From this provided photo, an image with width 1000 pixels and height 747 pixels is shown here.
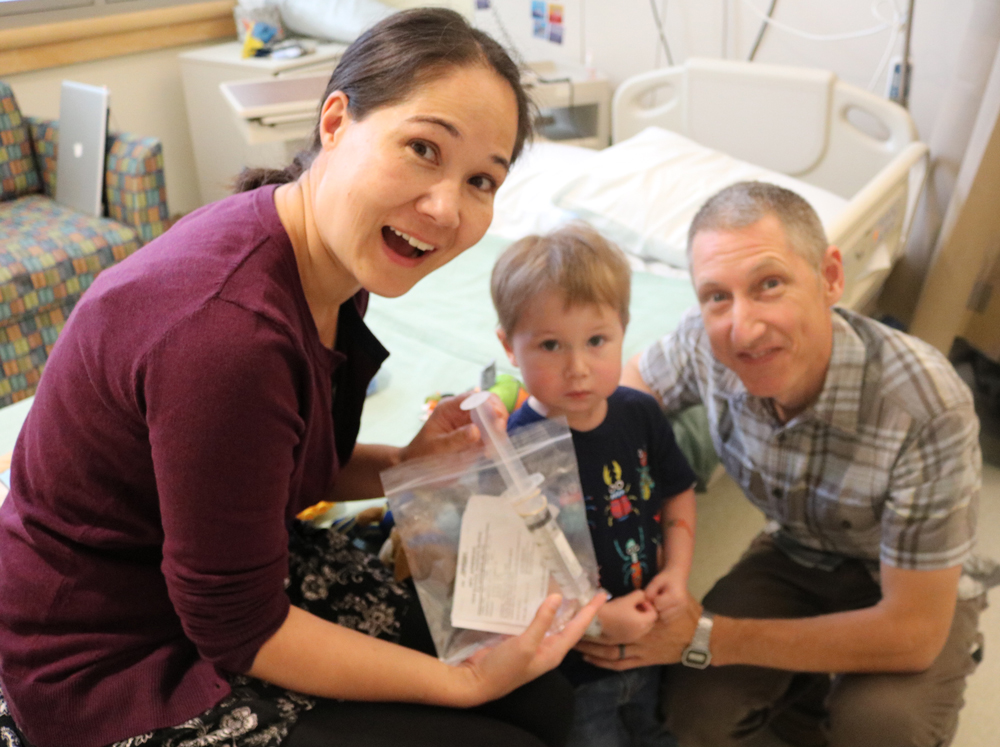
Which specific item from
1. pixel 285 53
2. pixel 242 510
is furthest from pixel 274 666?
pixel 285 53

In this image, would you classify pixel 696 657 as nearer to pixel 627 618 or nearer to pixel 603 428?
pixel 627 618

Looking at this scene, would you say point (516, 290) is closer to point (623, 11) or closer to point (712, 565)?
point (712, 565)

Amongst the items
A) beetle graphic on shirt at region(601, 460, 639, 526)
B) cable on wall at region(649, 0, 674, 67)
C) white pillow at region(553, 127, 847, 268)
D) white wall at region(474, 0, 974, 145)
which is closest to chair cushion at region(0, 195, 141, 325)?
white pillow at region(553, 127, 847, 268)

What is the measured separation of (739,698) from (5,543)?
113 centimetres

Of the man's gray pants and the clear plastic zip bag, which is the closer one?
the clear plastic zip bag

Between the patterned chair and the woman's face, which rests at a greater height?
the woman's face

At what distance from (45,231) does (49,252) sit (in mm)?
176

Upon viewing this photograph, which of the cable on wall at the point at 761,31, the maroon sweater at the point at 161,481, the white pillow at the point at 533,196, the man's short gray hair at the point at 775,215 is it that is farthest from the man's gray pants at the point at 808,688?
the cable on wall at the point at 761,31

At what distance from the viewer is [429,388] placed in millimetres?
1740

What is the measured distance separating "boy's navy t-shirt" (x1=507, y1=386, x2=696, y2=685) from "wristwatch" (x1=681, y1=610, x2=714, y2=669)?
11 centimetres

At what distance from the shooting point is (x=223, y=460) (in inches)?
31.7

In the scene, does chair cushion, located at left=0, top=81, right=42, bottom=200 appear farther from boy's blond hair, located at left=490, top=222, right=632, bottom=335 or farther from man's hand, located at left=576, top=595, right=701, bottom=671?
man's hand, located at left=576, top=595, right=701, bottom=671

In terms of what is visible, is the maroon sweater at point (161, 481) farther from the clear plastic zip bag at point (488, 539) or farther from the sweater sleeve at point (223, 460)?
the clear plastic zip bag at point (488, 539)

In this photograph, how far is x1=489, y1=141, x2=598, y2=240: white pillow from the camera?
7.65 ft
